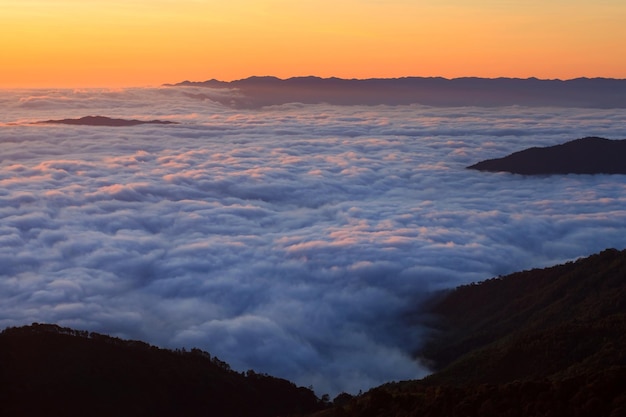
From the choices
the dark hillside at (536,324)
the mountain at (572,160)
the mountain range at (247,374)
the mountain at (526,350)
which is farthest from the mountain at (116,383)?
the mountain at (572,160)

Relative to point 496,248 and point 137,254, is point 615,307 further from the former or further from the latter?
point 137,254

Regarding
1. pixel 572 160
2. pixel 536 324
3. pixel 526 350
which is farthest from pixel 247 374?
pixel 572 160

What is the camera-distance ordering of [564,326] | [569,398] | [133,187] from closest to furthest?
[569,398] → [564,326] → [133,187]

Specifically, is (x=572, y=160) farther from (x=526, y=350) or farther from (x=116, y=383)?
(x=116, y=383)

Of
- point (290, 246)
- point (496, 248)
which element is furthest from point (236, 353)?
point (496, 248)

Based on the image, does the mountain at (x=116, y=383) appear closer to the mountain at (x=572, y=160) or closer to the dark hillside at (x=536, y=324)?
the dark hillside at (x=536, y=324)

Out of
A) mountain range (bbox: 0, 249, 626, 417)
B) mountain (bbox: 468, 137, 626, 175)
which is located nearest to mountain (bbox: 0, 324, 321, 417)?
mountain range (bbox: 0, 249, 626, 417)
